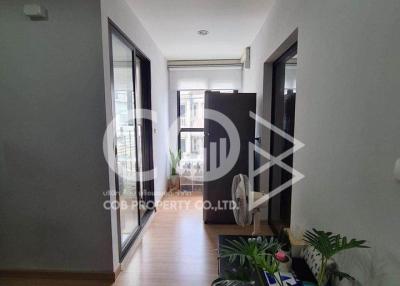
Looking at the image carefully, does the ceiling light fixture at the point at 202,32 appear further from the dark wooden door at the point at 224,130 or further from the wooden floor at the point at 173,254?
the wooden floor at the point at 173,254

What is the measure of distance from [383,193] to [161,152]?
3.50 meters

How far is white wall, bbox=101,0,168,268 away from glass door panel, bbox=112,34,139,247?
0.20 metres

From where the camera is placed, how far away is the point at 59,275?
210 cm

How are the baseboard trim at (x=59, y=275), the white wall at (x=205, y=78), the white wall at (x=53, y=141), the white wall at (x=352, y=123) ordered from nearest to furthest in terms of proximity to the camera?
1. the white wall at (x=352, y=123)
2. the white wall at (x=53, y=141)
3. the baseboard trim at (x=59, y=275)
4. the white wall at (x=205, y=78)

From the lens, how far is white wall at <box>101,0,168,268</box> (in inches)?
78.0

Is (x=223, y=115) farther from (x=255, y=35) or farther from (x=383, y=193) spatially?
(x=383, y=193)

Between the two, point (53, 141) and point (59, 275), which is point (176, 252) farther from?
point (53, 141)

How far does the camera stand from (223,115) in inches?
121

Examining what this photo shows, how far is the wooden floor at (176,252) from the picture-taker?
2133 mm

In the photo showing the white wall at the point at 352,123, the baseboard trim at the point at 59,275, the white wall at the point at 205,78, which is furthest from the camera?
the white wall at the point at 205,78

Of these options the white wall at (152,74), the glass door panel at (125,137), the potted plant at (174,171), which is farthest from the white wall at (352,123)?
the potted plant at (174,171)

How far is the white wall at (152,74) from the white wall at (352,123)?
1484mm

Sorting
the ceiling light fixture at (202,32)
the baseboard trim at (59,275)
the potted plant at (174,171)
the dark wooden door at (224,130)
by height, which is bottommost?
the baseboard trim at (59,275)

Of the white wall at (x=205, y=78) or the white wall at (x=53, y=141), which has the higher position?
the white wall at (x=205, y=78)
